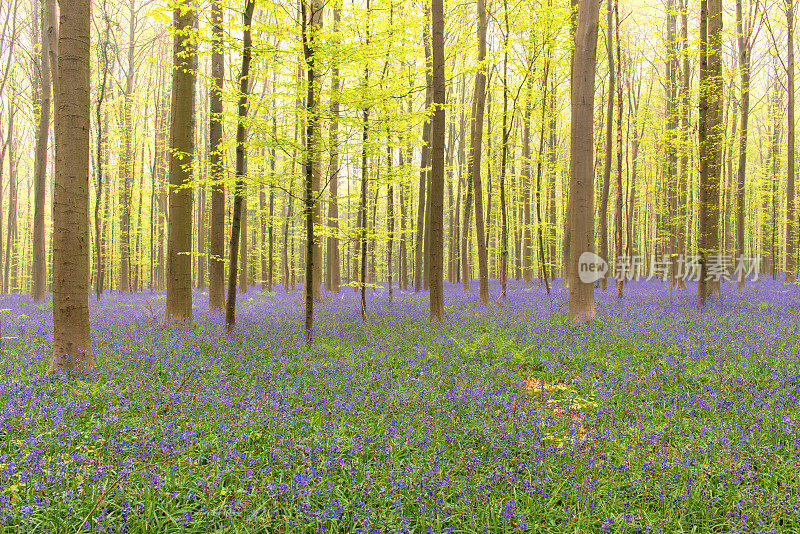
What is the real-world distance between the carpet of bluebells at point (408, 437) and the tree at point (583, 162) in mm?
2110

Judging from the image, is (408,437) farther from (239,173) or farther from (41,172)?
(41,172)

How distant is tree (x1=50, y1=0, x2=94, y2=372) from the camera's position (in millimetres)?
5395

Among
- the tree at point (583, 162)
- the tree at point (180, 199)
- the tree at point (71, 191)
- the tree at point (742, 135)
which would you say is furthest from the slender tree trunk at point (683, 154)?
the tree at point (71, 191)

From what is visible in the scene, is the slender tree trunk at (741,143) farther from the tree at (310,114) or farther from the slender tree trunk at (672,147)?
the tree at (310,114)

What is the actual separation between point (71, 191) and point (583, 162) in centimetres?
970

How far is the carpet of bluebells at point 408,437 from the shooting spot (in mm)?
2922

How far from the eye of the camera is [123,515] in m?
2.70

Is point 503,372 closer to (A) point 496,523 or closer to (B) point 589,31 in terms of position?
(A) point 496,523

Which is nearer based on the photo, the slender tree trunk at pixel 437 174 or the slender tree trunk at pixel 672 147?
the slender tree trunk at pixel 437 174

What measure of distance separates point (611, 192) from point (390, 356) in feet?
112

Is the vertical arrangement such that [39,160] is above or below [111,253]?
above

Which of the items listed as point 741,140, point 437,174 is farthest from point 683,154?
point 437,174

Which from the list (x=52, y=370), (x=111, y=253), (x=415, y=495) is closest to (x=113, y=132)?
(x=111, y=253)

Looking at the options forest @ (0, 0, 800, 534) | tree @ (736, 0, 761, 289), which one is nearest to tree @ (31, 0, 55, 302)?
forest @ (0, 0, 800, 534)
